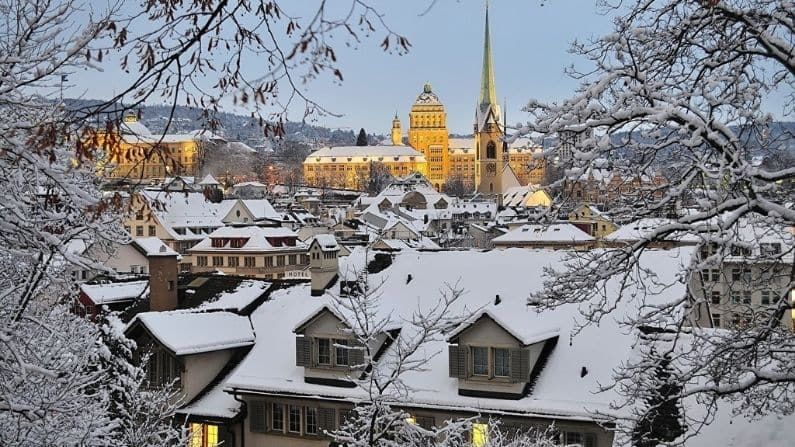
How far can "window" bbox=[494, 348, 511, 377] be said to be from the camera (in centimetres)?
2125

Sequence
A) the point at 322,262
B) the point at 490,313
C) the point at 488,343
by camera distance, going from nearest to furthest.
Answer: the point at 490,313 → the point at 488,343 → the point at 322,262

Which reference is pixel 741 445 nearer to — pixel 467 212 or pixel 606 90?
pixel 606 90

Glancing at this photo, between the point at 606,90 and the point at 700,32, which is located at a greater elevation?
the point at 700,32

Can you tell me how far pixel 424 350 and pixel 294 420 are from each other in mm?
3797

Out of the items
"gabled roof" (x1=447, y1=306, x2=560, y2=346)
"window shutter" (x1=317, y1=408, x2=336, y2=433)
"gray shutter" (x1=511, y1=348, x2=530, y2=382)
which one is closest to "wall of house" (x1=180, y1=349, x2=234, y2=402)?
"window shutter" (x1=317, y1=408, x2=336, y2=433)

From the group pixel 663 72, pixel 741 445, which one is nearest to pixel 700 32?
pixel 663 72

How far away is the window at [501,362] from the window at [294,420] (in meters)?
5.39

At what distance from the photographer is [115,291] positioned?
30.5 metres

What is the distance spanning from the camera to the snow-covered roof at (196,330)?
2472 cm

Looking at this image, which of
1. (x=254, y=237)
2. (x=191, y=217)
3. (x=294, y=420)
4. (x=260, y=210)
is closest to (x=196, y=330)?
Result: (x=294, y=420)

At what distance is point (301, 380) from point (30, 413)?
13.3 m

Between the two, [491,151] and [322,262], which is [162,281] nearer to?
[322,262]

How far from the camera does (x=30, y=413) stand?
1055 cm

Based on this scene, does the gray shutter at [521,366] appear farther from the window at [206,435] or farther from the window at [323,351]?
the window at [206,435]
